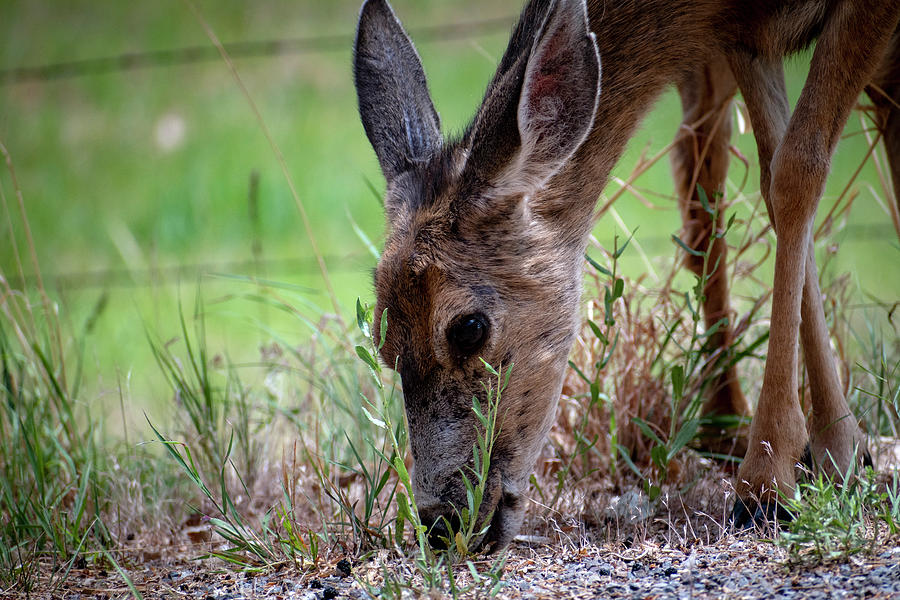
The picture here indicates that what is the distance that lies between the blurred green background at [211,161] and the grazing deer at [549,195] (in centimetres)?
400

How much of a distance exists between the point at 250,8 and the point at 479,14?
8.86 feet

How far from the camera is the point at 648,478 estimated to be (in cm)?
362

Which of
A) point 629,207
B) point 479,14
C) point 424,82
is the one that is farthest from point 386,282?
point 479,14

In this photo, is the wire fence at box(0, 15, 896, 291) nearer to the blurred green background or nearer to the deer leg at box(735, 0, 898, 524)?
the blurred green background

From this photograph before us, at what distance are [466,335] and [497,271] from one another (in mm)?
275

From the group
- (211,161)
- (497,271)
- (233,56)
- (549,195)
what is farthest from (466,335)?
(211,161)

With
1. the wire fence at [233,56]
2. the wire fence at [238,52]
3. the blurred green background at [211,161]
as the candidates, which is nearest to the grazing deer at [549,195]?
the wire fence at [233,56]

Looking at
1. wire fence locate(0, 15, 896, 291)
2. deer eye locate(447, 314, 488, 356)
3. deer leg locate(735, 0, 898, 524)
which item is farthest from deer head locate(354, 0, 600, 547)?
wire fence locate(0, 15, 896, 291)

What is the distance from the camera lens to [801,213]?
3633 mm

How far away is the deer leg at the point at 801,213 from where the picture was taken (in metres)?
3.48

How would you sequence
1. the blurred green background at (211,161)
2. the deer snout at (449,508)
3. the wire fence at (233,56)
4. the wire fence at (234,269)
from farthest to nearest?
the blurred green background at (211,161), the wire fence at (233,56), the wire fence at (234,269), the deer snout at (449,508)

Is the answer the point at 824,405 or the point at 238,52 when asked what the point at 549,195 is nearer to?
the point at 824,405

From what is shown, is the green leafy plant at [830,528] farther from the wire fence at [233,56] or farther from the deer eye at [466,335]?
the wire fence at [233,56]

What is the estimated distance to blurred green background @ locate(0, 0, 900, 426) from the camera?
8711 mm
